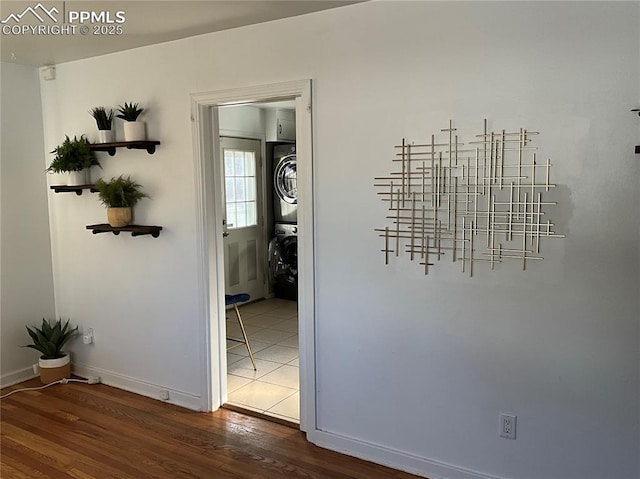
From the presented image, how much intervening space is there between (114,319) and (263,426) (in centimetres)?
141

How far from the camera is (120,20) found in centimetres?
280

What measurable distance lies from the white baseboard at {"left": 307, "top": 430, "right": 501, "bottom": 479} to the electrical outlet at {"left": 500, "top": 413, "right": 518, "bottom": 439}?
22 centimetres

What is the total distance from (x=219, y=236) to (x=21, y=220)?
1639 millimetres

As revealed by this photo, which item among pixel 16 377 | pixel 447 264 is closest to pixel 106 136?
pixel 16 377

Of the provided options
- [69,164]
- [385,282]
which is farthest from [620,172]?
[69,164]

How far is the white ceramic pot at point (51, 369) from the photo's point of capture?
152 inches

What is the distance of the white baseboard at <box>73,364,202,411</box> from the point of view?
347 cm

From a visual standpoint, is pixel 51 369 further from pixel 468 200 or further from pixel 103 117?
pixel 468 200

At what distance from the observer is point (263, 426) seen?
320 centimetres

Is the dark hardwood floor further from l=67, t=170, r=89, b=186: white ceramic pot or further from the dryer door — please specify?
the dryer door

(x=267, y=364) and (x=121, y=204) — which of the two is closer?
(x=121, y=204)

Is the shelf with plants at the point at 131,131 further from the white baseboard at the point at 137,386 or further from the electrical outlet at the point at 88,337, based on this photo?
the white baseboard at the point at 137,386

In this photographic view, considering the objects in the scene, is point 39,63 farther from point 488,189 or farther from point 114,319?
point 488,189

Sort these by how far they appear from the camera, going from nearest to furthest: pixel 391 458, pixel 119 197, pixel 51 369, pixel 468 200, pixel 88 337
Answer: pixel 468 200
pixel 391 458
pixel 119 197
pixel 51 369
pixel 88 337
